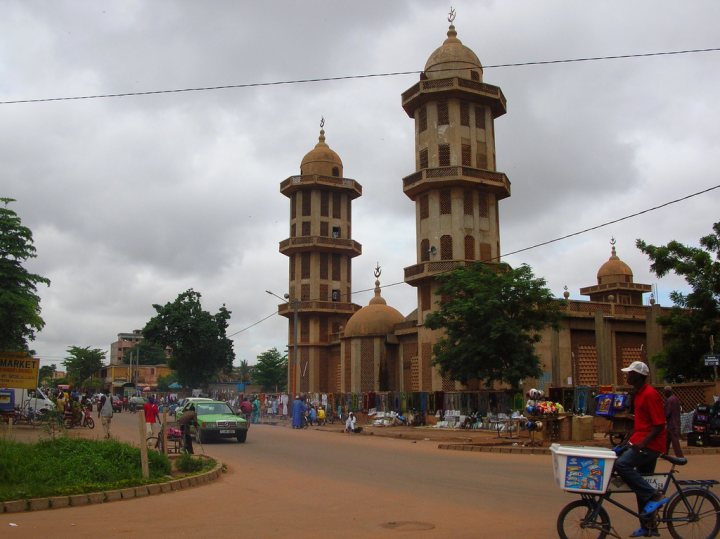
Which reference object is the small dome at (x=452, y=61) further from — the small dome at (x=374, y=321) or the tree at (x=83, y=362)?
the tree at (x=83, y=362)

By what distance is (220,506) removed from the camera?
10.1 m

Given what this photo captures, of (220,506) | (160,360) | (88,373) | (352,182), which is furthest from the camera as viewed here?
(160,360)

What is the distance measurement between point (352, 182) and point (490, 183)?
20.9m

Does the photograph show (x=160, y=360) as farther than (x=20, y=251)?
Yes

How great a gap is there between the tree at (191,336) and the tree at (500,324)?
34.2 meters

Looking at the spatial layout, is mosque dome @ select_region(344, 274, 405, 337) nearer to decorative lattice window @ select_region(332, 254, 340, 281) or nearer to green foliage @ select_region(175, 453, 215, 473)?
decorative lattice window @ select_region(332, 254, 340, 281)

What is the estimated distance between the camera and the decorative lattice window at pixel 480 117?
4361 cm

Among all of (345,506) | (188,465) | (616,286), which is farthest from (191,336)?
(345,506)

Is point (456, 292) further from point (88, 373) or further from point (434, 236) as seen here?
point (88, 373)

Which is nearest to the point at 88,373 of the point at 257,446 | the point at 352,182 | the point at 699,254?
the point at 352,182

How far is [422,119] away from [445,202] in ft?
18.3

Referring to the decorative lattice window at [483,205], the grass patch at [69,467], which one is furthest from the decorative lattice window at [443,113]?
the grass patch at [69,467]

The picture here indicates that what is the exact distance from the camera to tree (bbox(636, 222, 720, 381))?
25.3 metres

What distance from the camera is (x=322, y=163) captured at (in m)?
61.3
